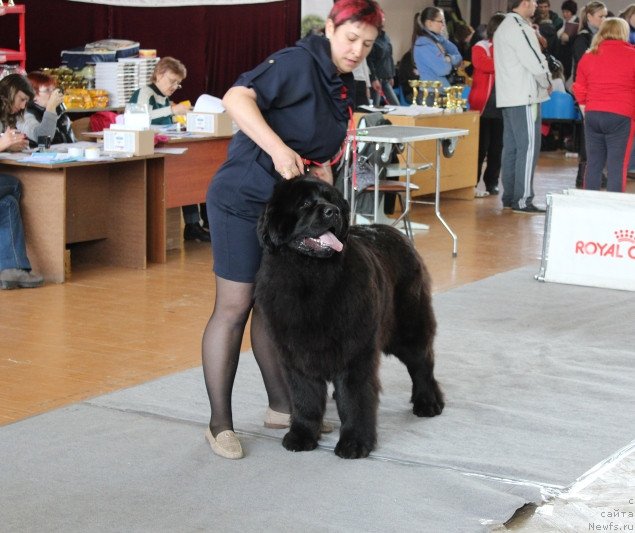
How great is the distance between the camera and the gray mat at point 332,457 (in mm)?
3051

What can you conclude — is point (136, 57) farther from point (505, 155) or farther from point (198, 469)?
point (198, 469)

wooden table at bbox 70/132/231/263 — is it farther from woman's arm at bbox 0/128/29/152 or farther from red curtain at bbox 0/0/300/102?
red curtain at bbox 0/0/300/102

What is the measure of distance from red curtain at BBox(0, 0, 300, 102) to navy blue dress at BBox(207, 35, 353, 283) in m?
6.47

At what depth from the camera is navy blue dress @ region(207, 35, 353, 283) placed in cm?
331

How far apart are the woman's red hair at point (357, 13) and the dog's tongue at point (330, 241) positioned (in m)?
0.66

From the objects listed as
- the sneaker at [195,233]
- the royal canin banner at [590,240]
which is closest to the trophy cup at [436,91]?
the sneaker at [195,233]

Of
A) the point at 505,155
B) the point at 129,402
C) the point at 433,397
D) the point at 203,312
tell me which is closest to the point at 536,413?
the point at 433,397

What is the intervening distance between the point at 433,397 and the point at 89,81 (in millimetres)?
5822

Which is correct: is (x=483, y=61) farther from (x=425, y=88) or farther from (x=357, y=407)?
(x=357, y=407)

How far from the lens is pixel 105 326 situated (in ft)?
17.5

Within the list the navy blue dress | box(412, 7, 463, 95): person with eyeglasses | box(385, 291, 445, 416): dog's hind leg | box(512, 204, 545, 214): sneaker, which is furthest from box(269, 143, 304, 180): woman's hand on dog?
Result: box(412, 7, 463, 95): person with eyeglasses

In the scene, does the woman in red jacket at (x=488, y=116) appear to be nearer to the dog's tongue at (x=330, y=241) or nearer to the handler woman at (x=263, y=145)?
the handler woman at (x=263, y=145)

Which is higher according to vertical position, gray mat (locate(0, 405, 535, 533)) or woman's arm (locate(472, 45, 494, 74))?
woman's arm (locate(472, 45, 494, 74))

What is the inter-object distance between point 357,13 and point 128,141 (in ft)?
11.7
